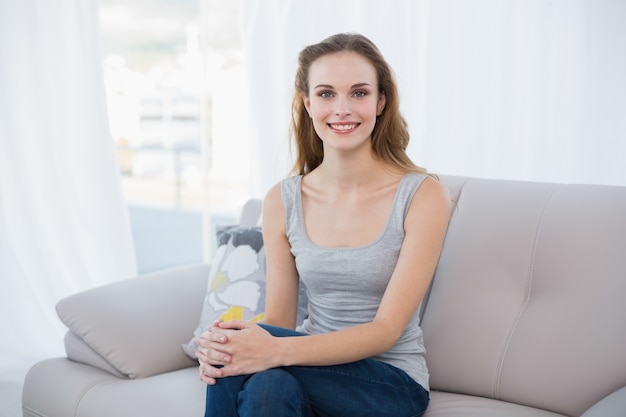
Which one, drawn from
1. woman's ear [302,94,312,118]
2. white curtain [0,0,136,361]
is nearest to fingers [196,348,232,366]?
woman's ear [302,94,312,118]

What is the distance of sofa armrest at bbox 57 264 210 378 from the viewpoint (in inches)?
83.2

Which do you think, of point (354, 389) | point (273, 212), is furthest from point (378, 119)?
point (354, 389)

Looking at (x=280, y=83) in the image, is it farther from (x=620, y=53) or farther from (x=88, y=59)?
(x=620, y=53)

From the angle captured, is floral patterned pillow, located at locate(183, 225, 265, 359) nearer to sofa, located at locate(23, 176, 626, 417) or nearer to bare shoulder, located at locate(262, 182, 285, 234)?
sofa, located at locate(23, 176, 626, 417)

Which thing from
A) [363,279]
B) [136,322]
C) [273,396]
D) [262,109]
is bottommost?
[136,322]

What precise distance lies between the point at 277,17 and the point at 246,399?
81.4 inches

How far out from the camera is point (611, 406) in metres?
1.55

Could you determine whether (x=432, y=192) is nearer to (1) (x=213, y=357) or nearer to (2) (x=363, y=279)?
(2) (x=363, y=279)

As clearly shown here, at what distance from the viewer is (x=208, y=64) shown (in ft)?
12.7

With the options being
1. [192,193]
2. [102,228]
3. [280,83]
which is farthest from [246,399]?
[192,193]

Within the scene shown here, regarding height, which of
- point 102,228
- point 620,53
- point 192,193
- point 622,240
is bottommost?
point 192,193

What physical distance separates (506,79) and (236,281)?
1180mm

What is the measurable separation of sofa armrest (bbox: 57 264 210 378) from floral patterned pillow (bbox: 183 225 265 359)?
0.06m

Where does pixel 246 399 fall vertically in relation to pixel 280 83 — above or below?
below
